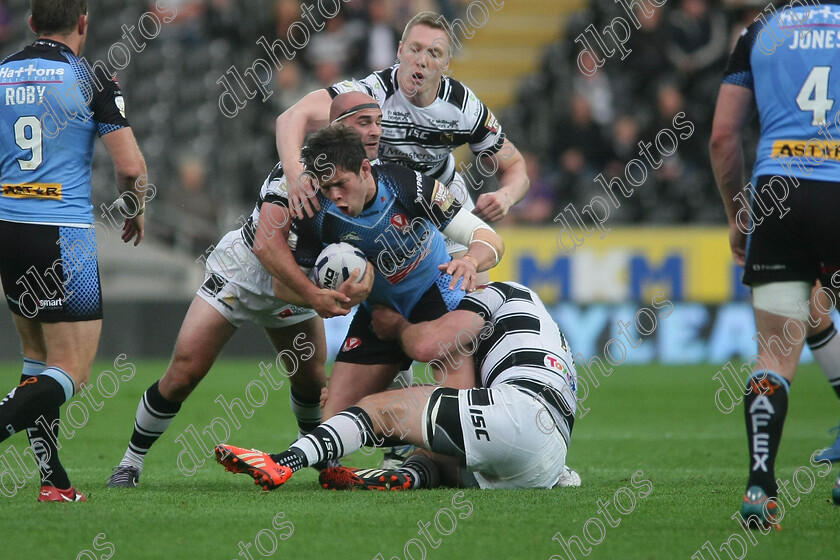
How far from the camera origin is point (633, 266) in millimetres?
15289

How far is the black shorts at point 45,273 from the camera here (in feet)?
16.5

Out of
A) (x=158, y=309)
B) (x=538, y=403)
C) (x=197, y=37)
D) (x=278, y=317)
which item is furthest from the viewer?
(x=197, y=37)

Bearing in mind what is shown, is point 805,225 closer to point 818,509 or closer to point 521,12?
point 818,509

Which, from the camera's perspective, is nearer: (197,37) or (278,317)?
(278,317)

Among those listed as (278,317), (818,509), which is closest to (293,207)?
(278,317)

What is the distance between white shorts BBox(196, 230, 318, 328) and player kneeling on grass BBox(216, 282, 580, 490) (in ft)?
2.28

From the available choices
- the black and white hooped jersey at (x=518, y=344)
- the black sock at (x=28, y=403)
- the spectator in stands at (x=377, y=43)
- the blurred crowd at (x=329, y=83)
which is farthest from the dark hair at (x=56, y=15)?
the spectator in stands at (x=377, y=43)

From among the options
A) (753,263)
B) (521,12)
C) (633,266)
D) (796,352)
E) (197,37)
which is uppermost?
(753,263)

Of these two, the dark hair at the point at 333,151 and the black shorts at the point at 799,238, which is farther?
the dark hair at the point at 333,151

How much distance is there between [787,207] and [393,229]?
2.05 metres

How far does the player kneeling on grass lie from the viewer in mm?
5262

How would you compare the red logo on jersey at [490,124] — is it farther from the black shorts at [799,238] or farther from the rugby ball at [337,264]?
the black shorts at [799,238]

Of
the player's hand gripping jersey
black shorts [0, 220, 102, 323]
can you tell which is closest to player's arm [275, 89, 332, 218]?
the player's hand gripping jersey

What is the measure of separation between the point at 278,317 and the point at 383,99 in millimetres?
1491
